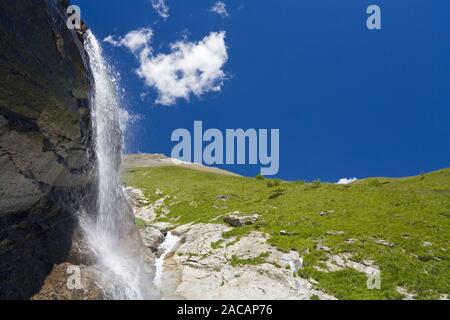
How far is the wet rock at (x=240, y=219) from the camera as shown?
3722cm

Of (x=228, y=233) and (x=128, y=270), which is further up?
(x=228, y=233)

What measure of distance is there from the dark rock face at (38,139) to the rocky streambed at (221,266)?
854 cm

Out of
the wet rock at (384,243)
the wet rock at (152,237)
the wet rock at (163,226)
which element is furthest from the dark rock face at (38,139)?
the wet rock at (384,243)

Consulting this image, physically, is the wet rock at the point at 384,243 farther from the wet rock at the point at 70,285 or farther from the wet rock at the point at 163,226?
the wet rock at the point at 163,226

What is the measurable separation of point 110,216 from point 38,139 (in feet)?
44.5

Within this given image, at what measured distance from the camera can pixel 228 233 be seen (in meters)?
35.0

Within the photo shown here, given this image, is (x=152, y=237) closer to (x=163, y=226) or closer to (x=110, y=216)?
(x=163, y=226)

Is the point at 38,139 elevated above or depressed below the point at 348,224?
above

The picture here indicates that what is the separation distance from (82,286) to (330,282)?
1552cm

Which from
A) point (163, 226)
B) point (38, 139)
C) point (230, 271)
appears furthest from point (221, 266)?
point (38, 139)

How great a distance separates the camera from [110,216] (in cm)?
2930
